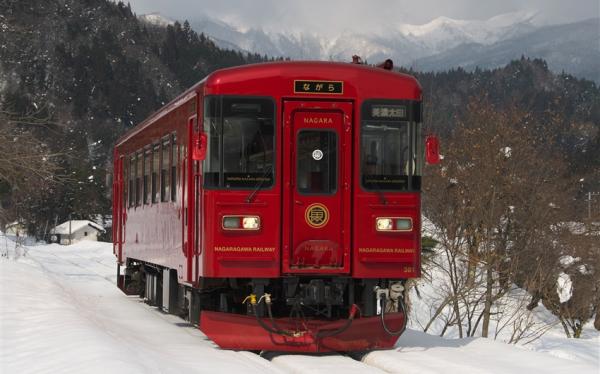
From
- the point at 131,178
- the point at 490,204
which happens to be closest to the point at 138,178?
the point at 131,178

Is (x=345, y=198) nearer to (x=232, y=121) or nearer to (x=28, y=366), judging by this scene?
(x=232, y=121)

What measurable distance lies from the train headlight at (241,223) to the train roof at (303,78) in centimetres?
139

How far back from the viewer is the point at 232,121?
36.8 feet

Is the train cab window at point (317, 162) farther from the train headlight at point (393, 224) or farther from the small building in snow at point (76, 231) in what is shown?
the small building in snow at point (76, 231)

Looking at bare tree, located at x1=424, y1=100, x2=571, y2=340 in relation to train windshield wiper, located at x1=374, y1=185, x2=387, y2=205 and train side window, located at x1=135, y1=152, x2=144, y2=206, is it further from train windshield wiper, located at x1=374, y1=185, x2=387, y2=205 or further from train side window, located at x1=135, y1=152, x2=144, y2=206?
train windshield wiper, located at x1=374, y1=185, x2=387, y2=205

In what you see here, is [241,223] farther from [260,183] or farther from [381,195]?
[381,195]

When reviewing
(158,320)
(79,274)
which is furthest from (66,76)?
(158,320)

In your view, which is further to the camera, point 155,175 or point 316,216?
point 155,175

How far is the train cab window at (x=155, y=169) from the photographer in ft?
50.3

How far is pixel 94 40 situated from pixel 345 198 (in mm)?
194184

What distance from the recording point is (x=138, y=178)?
18.0 metres

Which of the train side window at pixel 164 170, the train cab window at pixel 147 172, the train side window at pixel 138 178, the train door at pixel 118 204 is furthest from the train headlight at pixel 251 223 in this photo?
the train door at pixel 118 204

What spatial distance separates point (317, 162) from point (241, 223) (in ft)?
3.62

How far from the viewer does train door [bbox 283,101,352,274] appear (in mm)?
11203
